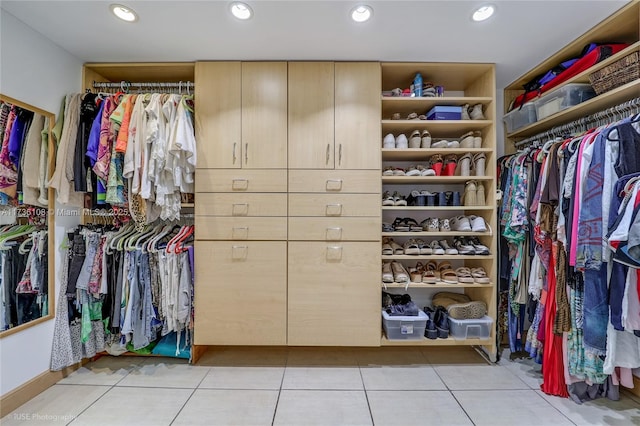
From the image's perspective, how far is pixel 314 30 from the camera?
162 centimetres

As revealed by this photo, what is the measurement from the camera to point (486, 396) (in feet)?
5.32

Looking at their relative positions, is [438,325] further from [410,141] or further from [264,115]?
[264,115]

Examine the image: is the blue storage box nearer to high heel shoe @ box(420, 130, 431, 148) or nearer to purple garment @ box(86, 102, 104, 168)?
high heel shoe @ box(420, 130, 431, 148)

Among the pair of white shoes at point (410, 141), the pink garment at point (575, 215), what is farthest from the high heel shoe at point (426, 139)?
the pink garment at point (575, 215)

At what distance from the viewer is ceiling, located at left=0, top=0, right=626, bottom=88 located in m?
1.46

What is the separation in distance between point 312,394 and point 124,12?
2.48 meters

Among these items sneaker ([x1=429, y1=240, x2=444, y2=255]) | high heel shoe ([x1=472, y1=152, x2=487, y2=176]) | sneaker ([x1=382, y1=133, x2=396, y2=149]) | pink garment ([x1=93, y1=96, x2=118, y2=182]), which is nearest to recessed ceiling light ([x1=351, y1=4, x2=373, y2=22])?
sneaker ([x1=382, y1=133, x2=396, y2=149])

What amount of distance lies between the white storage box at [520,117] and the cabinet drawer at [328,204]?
1359 millimetres

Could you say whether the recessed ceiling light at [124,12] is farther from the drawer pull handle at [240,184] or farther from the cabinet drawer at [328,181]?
the cabinet drawer at [328,181]

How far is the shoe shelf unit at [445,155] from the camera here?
1923 mm

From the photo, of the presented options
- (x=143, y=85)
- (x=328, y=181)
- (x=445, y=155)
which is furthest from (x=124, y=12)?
(x=445, y=155)

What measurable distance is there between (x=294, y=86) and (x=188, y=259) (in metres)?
1.45

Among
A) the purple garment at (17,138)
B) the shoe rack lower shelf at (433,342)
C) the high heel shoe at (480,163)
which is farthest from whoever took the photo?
the high heel shoe at (480,163)

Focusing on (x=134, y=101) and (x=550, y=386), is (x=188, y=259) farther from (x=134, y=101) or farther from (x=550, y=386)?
(x=550, y=386)
